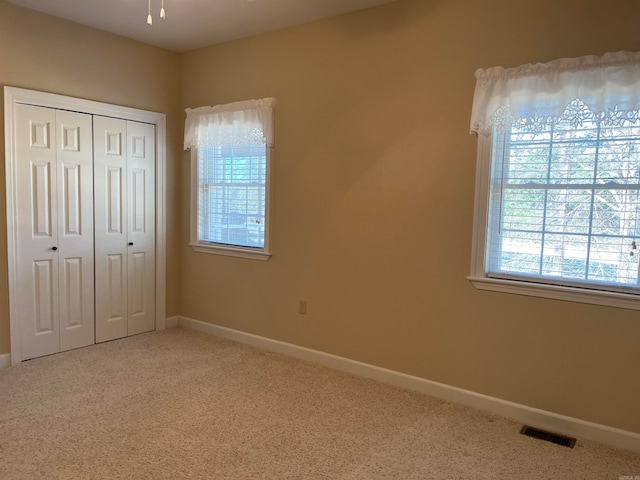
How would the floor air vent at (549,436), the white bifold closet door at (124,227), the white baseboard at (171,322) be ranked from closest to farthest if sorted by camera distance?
1. the floor air vent at (549,436)
2. the white bifold closet door at (124,227)
3. the white baseboard at (171,322)

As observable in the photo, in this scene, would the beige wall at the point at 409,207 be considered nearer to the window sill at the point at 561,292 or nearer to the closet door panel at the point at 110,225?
the window sill at the point at 561,292

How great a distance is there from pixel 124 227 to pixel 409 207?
2558 mm

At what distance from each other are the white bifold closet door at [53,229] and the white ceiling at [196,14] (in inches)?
29.6

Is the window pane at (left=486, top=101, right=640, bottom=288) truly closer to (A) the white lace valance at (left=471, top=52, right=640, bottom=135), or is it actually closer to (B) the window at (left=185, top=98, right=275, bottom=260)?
(A) the white lace valance at (left=471, top=52, right=640, bottom=135)

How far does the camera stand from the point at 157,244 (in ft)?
14.7

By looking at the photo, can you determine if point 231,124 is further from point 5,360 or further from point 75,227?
point 5,360

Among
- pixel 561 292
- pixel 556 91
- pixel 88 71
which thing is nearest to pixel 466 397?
pixel 561 292

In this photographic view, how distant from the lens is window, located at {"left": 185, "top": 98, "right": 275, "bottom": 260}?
395 centimetres

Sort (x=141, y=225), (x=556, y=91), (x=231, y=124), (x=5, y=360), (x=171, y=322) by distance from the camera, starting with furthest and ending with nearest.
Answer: (x=171, y=322) < (x=141, y=225) < (x=231, y=124) < (x=5, y=360) < (x=556, y=91)

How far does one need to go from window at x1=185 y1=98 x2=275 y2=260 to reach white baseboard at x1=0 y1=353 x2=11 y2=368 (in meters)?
1.72

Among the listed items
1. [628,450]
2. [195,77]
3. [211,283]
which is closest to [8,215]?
[211,283]

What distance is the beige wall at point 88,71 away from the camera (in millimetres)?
3432

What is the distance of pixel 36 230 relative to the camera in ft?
11.9

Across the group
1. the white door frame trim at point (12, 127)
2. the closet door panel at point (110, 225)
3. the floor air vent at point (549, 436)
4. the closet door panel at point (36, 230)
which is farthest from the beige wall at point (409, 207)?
the closet door panel at point (36, 230)
